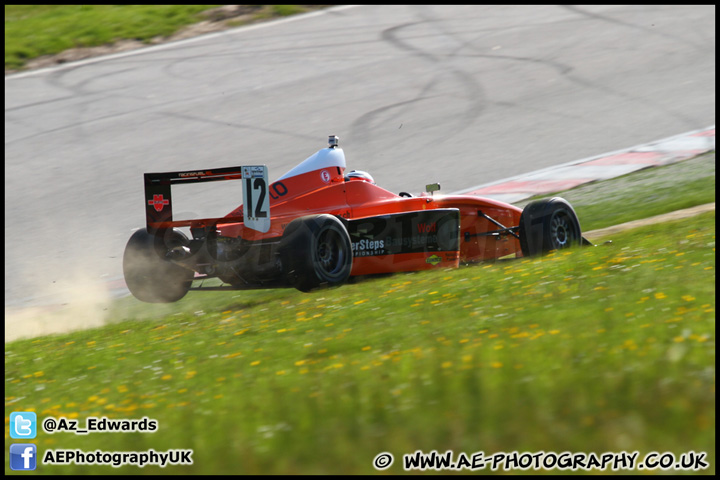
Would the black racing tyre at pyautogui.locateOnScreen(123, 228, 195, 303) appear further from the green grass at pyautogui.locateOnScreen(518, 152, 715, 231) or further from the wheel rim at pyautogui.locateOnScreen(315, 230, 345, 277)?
the green grass at pyautogui.locateOnScreen(518, 152, 715, 231)

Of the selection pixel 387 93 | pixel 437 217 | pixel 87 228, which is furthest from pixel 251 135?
pixel 437 217

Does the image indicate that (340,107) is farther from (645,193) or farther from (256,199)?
(256,199)

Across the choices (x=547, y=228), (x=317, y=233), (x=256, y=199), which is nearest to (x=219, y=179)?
(x=256, y=199)

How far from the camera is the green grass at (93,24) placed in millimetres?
23756

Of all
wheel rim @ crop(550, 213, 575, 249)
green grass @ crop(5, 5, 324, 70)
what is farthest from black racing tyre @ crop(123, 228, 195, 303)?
green grass @ crop(5, 5, 324, 70)

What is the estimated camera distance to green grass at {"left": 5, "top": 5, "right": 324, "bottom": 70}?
2376 cm

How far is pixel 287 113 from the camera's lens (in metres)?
19.0

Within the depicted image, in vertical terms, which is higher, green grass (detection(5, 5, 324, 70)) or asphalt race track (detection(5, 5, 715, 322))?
green grass (detection(5, 5, 324, 70))

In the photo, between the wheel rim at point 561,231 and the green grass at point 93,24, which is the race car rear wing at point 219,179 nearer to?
the wheel rim at point 561,231

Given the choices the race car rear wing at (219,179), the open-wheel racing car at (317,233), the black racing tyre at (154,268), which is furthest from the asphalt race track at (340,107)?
the race car rear wing at (219,179)

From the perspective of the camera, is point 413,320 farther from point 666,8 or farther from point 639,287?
point 666,8

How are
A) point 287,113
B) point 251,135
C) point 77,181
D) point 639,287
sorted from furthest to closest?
point 287,113 < point 251,135 < point 77,181 < point 639,287

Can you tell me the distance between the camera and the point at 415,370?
215 inches

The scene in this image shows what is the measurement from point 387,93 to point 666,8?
933 cm
